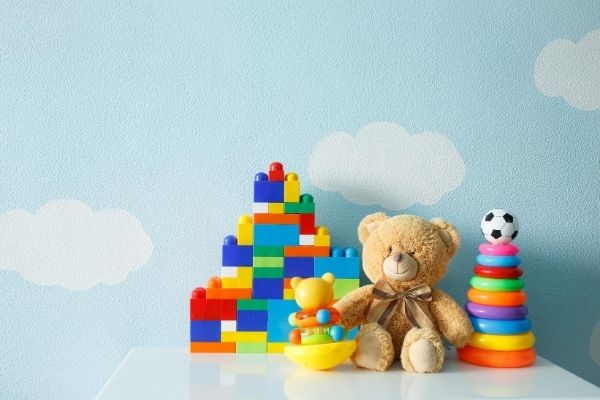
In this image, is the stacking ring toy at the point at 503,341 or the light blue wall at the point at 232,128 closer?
the stacking ring toy at the point at 503,341

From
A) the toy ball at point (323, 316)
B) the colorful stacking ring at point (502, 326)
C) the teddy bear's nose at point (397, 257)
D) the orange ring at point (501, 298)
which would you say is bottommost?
the colorful stacking ring at point (502, 326)

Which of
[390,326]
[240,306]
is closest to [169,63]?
[240,306]

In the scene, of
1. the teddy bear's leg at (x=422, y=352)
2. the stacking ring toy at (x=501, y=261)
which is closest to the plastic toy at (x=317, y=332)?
the teddy bear's leg at (x=422, y=352)

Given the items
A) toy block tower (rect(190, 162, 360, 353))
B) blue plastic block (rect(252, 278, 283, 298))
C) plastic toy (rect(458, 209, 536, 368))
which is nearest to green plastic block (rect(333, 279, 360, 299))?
toy block tower (rect(190, 162, 360, 353))

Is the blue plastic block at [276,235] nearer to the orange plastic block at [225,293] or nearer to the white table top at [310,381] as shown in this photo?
the orange plastic block at [225,293]

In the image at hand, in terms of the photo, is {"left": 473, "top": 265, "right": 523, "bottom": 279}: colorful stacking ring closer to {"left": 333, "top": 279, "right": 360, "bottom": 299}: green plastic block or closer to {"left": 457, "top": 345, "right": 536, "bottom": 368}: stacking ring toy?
{"left": 457, "top": 345, "right": 536, "bottom": 368}: stacking ring toy

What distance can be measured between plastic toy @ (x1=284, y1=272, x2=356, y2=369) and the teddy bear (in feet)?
0.23

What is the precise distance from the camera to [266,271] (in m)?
1.23

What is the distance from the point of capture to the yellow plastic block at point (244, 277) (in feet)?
4.04

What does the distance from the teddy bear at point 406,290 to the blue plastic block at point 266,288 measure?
0.13 meters

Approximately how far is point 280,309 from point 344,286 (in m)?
0.14

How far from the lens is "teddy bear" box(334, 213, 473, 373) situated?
3.79 feet

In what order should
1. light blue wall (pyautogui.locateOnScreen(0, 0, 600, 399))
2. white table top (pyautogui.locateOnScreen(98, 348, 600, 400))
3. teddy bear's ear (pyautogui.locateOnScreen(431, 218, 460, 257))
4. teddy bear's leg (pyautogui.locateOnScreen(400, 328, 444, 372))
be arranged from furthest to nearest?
light blue wall (pyautogui.locateOnScreen(0, 0, 600, 399)) → teddy bear's ear (pyautogui.locateOnScreen(431, 218, 460, 257)) → teddy bear's leg (pyautogui.locateOnScreen(400, 328, 444, 372)) → white table top (pyautogui.locateOnScreen(98, 348, 600, 400))

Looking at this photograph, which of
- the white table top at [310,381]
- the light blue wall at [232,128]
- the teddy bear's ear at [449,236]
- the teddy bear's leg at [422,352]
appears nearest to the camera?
the white table top at [310,381]
